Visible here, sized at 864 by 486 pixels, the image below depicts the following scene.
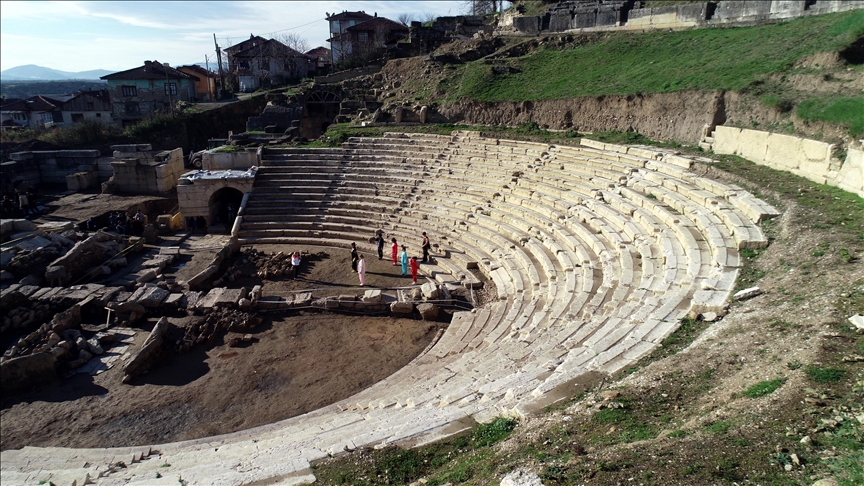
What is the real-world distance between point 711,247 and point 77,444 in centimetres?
1217

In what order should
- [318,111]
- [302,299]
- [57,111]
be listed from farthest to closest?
[57,111]
[318,111]
[302,299]

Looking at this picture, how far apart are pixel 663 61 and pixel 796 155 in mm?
10355

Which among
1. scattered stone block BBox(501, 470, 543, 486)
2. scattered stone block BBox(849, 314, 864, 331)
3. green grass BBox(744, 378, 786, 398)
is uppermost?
scattered stone block BBox(849, 314, 864, 331)

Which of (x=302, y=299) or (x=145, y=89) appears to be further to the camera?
(x=145, y=89)

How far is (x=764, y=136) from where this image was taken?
540 inches

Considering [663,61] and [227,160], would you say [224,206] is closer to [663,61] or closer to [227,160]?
[227,160]

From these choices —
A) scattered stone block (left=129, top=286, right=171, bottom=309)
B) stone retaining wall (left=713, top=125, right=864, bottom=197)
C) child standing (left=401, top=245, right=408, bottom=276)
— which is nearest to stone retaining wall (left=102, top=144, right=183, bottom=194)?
scattered stone block (left=129, top=286, right=171, bottom=309)

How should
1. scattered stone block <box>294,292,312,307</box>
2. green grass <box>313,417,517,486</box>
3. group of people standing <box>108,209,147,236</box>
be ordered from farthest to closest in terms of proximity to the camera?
group of people standing <box>108,209,147,236</box> → scattered stone block <box>294,292,312,307</box> → green grass <box>313,417,517,486</box>

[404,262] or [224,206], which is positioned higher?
[224,206]

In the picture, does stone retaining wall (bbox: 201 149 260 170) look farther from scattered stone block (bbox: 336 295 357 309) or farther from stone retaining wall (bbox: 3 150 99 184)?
scattered stone block (bbox: 336 295 357 309)

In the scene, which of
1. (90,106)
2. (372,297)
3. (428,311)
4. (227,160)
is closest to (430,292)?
(428,311)

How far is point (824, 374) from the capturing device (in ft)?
18.1

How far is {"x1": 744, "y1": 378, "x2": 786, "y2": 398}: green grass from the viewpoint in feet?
18.0

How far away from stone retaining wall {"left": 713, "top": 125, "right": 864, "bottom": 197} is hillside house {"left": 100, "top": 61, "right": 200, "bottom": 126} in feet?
128
